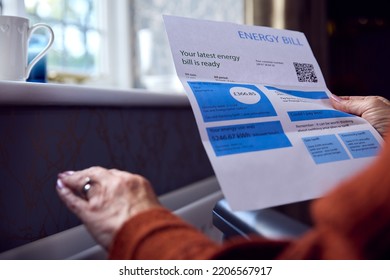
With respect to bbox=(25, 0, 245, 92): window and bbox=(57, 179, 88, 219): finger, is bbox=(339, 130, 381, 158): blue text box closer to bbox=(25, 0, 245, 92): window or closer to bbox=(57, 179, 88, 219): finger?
bbox=(57, 179, 88, 219): finger

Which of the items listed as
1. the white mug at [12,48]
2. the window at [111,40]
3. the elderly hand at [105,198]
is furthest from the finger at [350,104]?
the window at [111,40]

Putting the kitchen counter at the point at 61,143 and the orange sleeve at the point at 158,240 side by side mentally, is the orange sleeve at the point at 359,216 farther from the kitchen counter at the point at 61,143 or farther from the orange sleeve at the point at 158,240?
the kitchen counter at the point at 61,143

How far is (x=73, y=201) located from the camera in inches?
18.4

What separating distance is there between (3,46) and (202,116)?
35 cm

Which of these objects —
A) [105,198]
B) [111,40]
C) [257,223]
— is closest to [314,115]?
[257,223]

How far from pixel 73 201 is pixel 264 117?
239mm

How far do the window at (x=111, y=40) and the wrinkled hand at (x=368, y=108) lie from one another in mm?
808

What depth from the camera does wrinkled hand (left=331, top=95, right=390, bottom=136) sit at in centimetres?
66

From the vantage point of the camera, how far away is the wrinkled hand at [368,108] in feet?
2.18

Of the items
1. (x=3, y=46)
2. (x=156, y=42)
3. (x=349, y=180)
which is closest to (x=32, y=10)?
(x=156, y=42)

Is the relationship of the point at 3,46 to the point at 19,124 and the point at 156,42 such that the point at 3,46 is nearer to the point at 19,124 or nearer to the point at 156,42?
the point at 19,124

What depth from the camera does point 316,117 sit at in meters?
0.61

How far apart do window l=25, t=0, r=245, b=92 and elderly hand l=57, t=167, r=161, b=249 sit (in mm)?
815

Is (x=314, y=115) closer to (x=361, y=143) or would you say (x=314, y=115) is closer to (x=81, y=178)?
(x=361, y=143)
